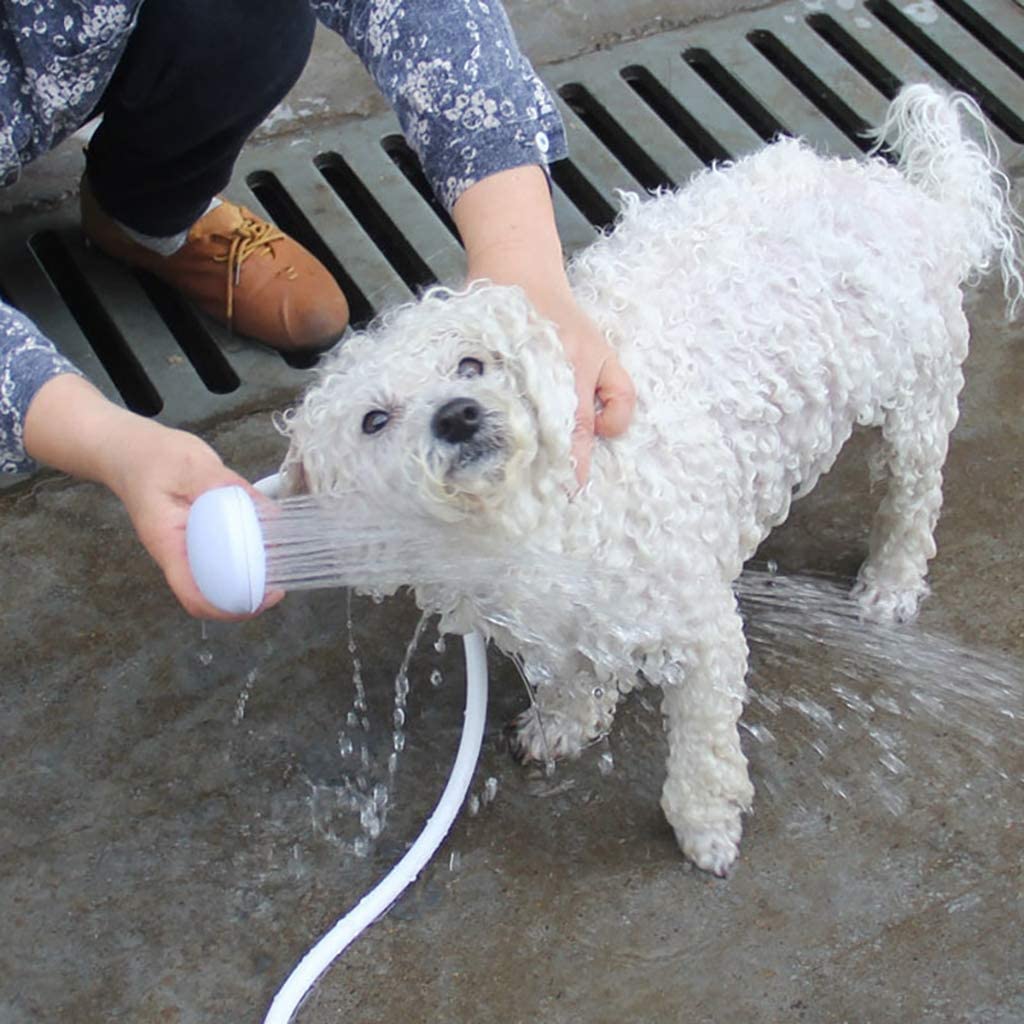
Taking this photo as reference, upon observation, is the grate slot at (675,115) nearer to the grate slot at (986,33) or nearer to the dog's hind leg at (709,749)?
the grate slot at (986,33)

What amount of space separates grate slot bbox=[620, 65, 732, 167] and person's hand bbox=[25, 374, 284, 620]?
1.61m

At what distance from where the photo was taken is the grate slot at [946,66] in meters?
2.81

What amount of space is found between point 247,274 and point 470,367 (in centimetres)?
114

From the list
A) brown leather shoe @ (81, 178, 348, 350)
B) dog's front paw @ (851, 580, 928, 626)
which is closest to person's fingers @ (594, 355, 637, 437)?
dog's front paw @ (851, 580, 928, 626)

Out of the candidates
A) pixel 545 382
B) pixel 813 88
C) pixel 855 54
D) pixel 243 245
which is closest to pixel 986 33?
pixel 855 54

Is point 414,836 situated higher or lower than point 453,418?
lower

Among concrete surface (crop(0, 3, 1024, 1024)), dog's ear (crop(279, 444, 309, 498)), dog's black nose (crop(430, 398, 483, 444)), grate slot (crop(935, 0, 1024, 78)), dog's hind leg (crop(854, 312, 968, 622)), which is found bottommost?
concrete surface (crop(0, 3, 1024, 1024))

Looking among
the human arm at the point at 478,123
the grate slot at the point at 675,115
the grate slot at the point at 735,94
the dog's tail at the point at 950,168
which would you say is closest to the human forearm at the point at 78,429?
the human arm at the point at 478,123

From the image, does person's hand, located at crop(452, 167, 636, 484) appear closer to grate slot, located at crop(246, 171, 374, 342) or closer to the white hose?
the white hose

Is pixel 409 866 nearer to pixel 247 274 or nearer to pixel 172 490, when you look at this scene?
pixel 172 490

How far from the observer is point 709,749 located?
1.77 meters

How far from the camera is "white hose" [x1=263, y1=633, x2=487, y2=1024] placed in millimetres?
1717

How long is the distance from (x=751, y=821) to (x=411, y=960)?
1.62 ft

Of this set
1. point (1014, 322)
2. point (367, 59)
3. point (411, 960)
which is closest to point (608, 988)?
point (411, 960)
